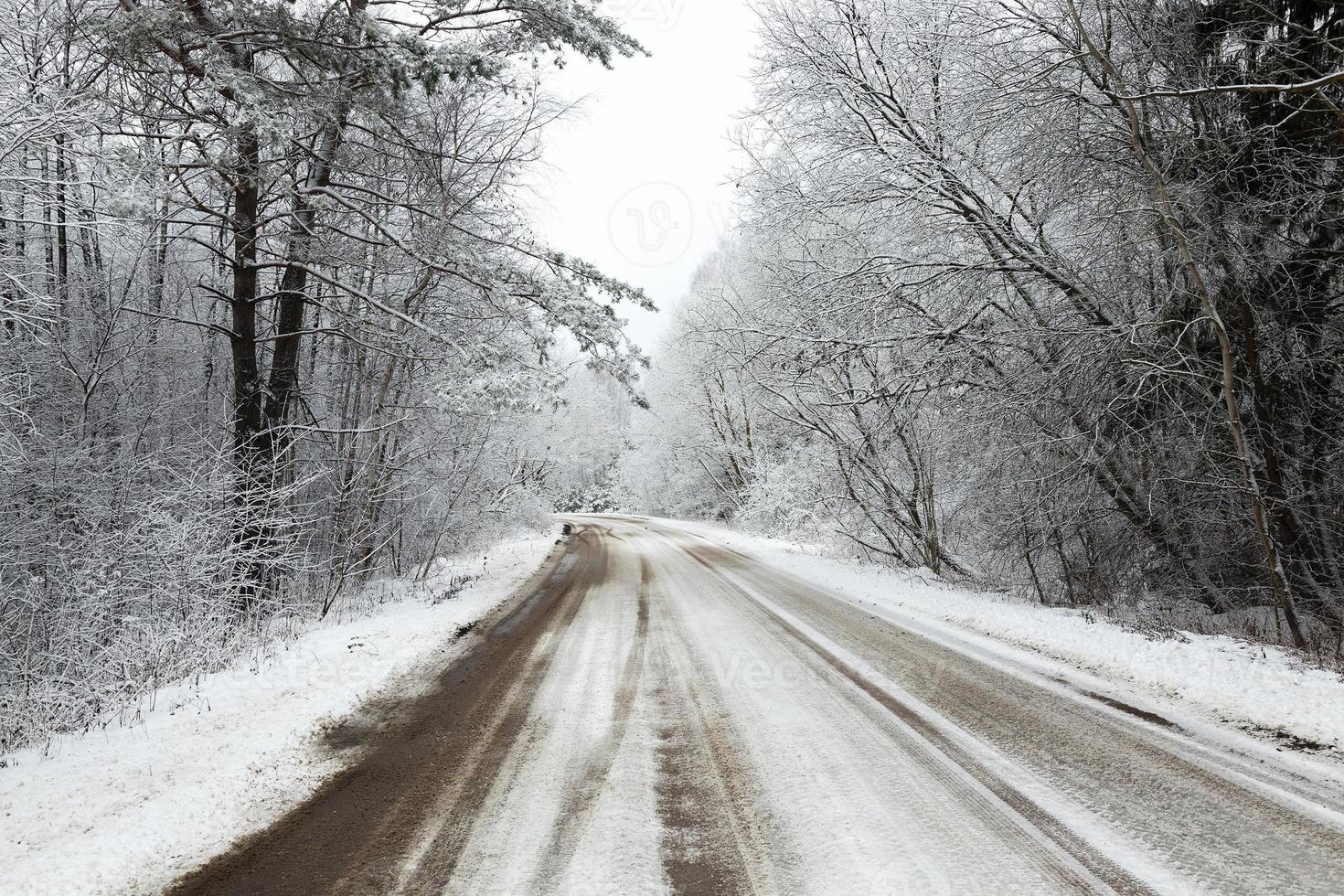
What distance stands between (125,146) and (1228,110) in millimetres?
11344

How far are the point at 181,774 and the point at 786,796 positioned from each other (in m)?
3.26

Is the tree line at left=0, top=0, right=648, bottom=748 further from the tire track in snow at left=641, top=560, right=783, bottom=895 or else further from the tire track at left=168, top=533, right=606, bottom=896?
the tire track in snow at left=641, top=560, right=783, bottom=895

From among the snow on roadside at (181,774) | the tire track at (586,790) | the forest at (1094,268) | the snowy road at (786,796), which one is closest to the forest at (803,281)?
the forest at (1094,268)

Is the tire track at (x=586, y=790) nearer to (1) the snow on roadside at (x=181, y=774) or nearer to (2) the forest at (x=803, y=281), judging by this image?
(1) the snow on roadside at (x=181, y=774)

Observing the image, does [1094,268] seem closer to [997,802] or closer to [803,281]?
[803,281]

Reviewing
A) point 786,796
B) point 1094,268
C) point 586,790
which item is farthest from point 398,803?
point 1094,268

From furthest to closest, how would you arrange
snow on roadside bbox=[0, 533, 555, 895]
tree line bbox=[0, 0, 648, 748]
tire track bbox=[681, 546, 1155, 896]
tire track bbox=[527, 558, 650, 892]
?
tree line bbox=[0, 0, 648, 748], snow on roadside bbox=[0, 533, 555, 895], tire track bbox=[527, 558, 650, 892], tire track bbox=[681, 546, 1155, 896]

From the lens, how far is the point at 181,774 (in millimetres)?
3338

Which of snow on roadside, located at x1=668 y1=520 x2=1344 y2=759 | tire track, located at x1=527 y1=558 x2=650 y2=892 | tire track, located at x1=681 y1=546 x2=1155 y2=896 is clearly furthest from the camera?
snow on roadside, located at x1=668 y1=520 x2=1344 y2=759

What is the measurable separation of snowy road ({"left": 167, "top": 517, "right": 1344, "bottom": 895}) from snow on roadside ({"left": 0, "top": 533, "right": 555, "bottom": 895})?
0.26m

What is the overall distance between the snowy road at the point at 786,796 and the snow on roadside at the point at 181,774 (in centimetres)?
26

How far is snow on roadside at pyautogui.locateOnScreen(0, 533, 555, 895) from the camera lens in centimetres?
259

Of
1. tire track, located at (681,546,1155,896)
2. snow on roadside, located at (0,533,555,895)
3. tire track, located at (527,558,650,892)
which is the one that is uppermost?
tire track, located at (681,546,1155,896)

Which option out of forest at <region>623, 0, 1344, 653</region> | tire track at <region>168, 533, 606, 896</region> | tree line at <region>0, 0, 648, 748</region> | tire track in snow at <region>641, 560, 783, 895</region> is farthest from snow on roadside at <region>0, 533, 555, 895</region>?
forest at <region>623, 0, 1344, 653</region>
